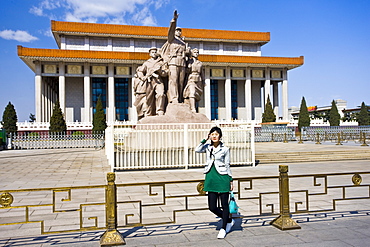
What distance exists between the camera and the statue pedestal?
11148mm

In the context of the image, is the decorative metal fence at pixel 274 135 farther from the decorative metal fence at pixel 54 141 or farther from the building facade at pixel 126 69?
the building facade at pixel 126 69

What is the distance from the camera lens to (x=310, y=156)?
12562 mm

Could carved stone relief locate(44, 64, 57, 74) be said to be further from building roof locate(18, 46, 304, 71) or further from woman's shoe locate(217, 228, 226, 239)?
woman's shoe locate(217, 228, 226, 239)

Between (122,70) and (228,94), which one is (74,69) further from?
(228,94)

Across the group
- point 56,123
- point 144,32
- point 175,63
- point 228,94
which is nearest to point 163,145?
point 175,63

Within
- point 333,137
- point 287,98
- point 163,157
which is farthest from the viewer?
point 287,98

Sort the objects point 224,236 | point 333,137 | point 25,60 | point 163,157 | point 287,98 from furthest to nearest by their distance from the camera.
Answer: point 287,98 < point 25,60 < point 333,137 < point 163,157 < point 224,236

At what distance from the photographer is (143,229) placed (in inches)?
161

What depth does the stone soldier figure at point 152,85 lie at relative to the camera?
1171cm

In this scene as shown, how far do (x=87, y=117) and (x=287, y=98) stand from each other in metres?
29.8

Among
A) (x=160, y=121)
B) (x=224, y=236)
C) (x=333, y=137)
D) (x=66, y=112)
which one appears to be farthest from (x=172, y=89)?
(x=66, y=112)

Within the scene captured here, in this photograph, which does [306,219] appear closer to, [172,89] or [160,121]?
[160,121]

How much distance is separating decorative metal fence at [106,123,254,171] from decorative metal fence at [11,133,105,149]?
1420 centimetres

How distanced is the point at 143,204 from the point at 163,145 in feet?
14.4
